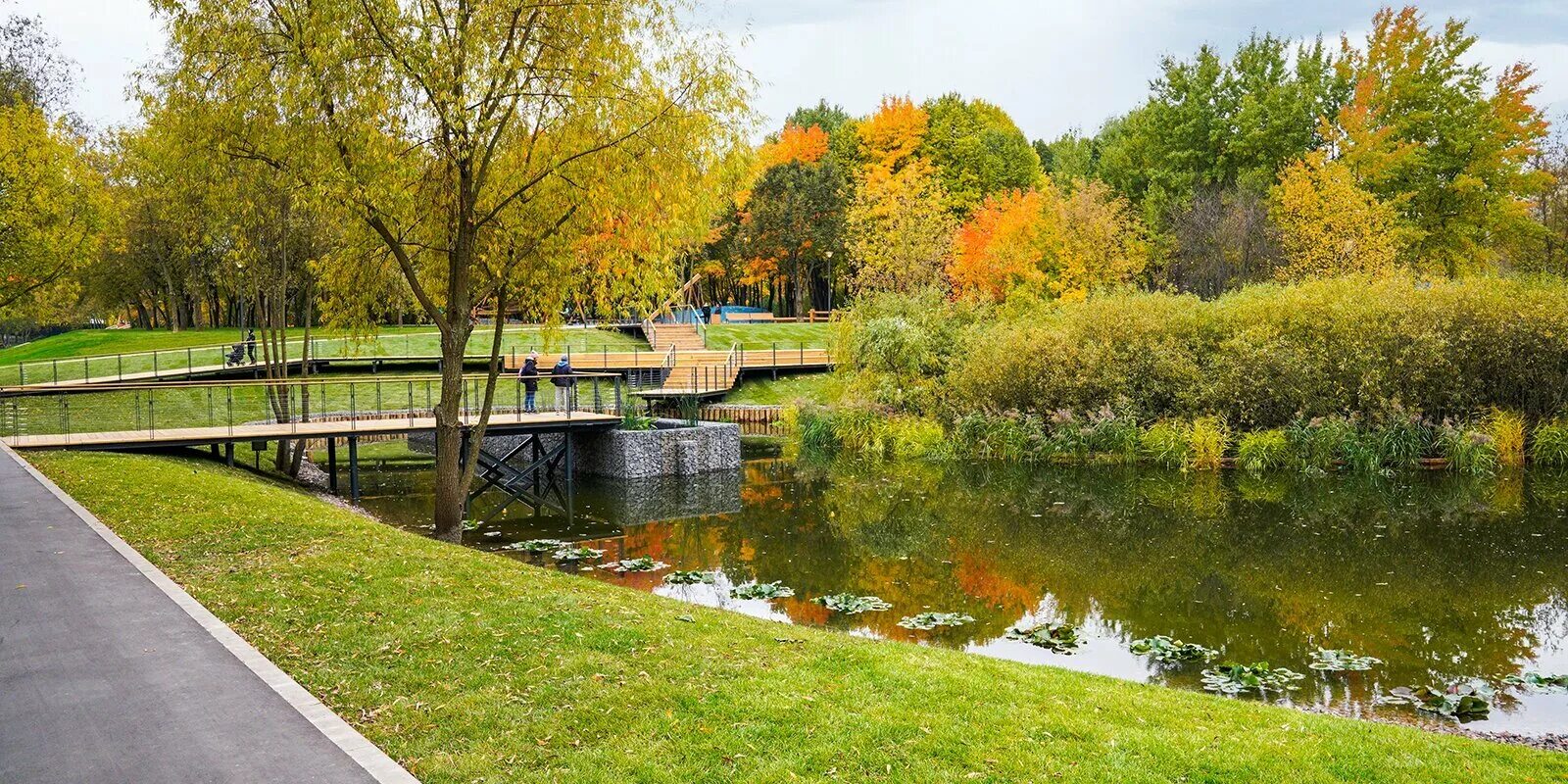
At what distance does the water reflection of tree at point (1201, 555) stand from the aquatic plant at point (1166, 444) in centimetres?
117

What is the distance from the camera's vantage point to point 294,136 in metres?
13.4

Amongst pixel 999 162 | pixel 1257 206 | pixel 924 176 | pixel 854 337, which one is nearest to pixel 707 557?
pixel 854 337

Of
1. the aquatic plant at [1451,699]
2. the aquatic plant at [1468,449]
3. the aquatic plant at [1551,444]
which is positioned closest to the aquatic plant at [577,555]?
the aquatic plant at [1451,699]

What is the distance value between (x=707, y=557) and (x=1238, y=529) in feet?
30.8

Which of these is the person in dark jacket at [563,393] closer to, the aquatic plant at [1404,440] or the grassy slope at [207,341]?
the grassy slope at [207,341]

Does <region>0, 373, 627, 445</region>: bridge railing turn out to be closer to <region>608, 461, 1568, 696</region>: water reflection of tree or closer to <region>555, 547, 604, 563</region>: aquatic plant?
<region>555, 547, 604, 563</region>: aquatic plant

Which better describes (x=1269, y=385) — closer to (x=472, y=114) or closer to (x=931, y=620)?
(x=931, y=620)

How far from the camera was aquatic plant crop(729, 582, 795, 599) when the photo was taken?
47.1 feet

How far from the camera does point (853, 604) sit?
1376 cm

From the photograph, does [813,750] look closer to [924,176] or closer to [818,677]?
[818,677]

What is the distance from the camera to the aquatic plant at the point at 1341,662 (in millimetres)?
10969

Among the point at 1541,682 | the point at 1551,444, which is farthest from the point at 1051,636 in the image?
the point at 1551,444

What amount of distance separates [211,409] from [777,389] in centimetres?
2417

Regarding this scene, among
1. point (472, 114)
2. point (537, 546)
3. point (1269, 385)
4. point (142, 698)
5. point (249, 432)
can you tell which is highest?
point (472, 114)
